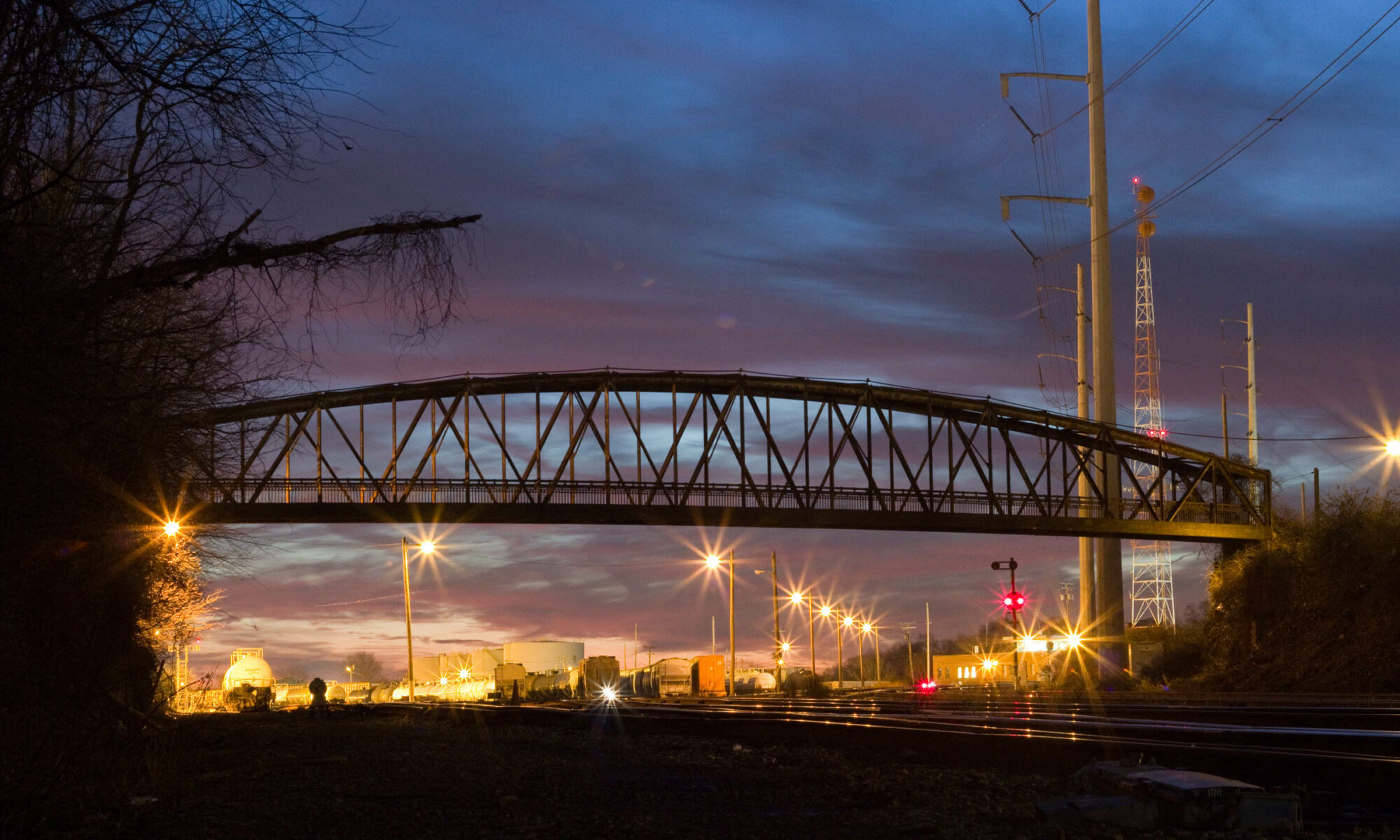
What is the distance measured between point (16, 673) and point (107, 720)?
0.79 meters

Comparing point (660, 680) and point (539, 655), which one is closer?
point (660, 680)

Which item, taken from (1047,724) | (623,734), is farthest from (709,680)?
(1047,724)

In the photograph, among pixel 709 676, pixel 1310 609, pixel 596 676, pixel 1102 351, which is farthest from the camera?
pixel 596 676

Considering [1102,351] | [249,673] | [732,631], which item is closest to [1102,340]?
[1102,351]

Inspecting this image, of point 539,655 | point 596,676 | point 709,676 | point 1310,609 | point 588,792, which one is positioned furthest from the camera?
point 539,655

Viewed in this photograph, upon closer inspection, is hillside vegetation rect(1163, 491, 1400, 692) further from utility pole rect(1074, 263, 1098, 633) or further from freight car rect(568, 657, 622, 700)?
freight car rect(568, 657, 622, 700)

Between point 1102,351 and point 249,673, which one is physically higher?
point 1102,351

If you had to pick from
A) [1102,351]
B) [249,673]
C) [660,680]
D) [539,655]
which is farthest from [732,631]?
[539,655]

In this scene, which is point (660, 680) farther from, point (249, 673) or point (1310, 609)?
point (1310, 609)

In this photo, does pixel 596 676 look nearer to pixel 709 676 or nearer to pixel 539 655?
pixel 709 676

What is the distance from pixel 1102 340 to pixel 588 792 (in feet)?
150

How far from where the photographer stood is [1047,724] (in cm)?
1978

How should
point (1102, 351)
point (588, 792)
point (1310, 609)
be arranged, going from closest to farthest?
point (588, 792)
point (1310, 609)
point (1102, 351)

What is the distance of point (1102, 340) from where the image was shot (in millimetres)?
55250
